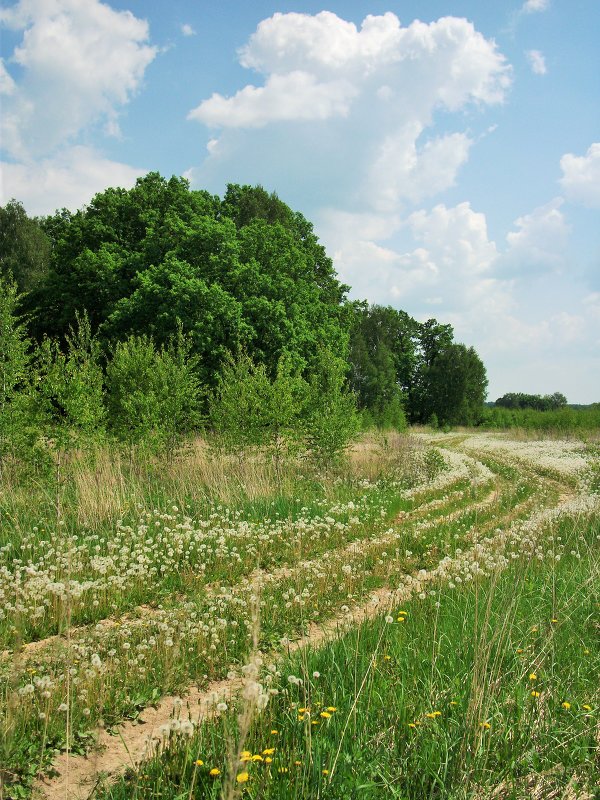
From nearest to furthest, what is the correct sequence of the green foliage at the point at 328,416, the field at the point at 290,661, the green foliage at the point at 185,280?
the field at the point at 290,661 < the green foliage at the point at 328,416 < the green foliage at the point at 185,280

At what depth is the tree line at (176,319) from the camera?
51.2 feet

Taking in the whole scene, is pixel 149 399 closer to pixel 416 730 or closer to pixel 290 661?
pixel 290 661

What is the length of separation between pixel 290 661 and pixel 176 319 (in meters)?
24.6

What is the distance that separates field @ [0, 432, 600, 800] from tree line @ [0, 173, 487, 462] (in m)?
5.50

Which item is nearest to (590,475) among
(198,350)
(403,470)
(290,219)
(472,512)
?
(403,470)

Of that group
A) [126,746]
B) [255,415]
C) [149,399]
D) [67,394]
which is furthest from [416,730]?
[149,399]

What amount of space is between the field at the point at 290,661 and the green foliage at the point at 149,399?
6.00 m

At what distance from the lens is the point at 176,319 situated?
2784cm

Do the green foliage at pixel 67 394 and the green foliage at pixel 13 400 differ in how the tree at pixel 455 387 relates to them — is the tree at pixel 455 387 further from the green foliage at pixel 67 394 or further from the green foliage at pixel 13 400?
the green foliage at pixel 13 400

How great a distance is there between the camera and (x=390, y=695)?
398 centimetres

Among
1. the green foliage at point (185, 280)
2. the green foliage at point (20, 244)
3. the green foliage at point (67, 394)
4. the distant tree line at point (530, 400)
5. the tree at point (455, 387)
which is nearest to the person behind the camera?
the green foliage at point (67, 394)

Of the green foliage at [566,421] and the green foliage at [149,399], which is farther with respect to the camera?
the green foliage at [566,421]

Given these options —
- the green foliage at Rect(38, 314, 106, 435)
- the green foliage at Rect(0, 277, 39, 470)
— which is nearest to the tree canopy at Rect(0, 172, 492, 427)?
the green foliage at Rect(38, 314, 106, 435)

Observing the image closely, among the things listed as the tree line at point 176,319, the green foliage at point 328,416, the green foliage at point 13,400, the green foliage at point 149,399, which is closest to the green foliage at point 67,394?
the tree line at point 176,319
